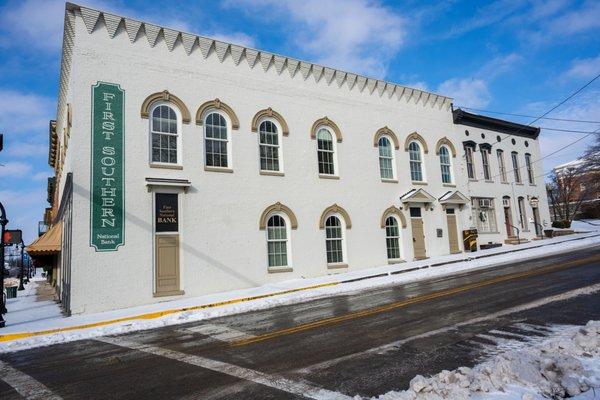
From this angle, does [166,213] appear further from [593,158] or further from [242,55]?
[593,158]

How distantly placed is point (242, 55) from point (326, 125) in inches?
206

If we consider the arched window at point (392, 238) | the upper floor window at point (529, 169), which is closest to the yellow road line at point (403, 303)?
the arched window at point (392, 238)

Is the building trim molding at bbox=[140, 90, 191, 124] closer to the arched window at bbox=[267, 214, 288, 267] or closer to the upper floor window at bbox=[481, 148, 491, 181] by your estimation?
the arched window at bbox=[267, 214, 288, 267]

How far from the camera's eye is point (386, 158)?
22.2 m

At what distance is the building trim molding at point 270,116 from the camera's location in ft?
57.6

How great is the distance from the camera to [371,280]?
52.3 ft

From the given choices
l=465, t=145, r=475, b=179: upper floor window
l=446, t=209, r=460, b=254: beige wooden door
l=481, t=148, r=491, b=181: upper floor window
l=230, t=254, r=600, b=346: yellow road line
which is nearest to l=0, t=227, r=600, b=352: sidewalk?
l=230, t=254, r=600, b=346: yellow road line

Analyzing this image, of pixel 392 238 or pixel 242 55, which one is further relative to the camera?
pixel 392 238

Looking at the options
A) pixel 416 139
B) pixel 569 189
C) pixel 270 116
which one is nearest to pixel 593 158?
pixel 569 189

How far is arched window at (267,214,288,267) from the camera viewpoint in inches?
682

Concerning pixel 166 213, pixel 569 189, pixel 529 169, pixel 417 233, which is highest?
pixel 569 189

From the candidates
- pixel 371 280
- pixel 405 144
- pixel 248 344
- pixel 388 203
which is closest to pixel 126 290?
pixel 248 344

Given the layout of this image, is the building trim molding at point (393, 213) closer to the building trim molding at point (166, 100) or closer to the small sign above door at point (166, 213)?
the small sign above door at point (166, 213)

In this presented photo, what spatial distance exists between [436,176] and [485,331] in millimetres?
18182
